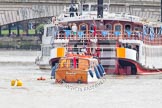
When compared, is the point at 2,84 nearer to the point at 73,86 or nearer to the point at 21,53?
Answer: the point at 73,86

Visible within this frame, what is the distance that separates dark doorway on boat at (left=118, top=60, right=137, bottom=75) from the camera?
241 feet

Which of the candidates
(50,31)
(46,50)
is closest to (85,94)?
(50,31)

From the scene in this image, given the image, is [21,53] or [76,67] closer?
[76,67]

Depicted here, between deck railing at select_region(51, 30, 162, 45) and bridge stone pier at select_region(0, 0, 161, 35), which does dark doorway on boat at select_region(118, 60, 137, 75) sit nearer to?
deck railing at select_region(51, 30, 162, 45)

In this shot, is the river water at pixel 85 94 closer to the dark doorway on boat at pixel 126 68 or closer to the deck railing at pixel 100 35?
the dark doorway on boat at pixel 126 68

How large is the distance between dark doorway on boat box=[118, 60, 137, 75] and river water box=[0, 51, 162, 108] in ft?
14.8

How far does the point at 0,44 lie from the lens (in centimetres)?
13725

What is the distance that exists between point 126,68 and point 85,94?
18.6 meters

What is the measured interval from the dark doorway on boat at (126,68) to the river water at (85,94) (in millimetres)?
4509

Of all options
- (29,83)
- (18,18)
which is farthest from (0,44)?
(29,83)

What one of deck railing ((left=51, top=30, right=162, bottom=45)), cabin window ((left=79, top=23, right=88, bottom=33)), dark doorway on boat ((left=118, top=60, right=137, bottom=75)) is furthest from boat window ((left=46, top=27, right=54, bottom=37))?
dark doorway on boat ((left=118, top=60, right=137, bottom=75))

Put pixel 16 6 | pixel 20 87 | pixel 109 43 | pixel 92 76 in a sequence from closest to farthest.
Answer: pixel 20 87, pixel 92 76, pixel 109 43, pixel 16 6

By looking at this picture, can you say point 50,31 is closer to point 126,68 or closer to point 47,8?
point 126,68

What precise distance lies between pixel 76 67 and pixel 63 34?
1151 centimetres
